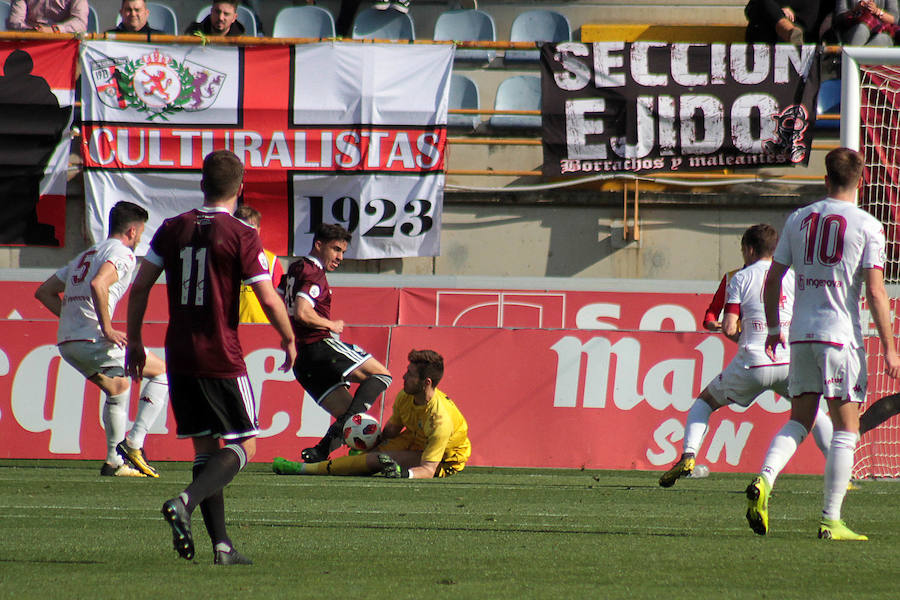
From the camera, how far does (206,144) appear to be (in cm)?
1405

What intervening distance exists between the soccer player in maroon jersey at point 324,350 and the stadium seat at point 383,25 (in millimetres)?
8045

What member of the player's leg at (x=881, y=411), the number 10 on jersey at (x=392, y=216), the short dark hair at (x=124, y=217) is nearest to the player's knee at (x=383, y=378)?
the short dark hair at (x=124, y=217)

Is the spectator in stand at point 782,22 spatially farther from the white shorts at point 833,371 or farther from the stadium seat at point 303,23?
the white shorts at point 833,371

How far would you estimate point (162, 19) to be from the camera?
54.9ft

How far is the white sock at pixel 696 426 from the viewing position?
8648 millimetres

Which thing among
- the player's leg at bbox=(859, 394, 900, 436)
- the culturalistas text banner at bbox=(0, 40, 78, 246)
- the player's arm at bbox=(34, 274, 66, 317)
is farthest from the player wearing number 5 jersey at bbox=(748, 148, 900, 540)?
the culturalistas text banner at bbox=(0, 40, 78, 246)

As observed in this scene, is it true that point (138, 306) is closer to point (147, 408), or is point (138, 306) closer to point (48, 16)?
point (147, 408)

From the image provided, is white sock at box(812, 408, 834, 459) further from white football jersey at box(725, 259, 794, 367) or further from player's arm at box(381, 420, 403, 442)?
player's arm at box(381, 420, 403, 442)

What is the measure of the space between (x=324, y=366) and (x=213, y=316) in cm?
467

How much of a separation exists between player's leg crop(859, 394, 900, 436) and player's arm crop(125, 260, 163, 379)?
6.22m

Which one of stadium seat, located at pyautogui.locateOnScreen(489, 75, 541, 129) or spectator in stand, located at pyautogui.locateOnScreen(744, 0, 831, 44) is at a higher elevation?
spectator in stand, located at pyautogui.locateOnScreen(744, 0, 831, 44)

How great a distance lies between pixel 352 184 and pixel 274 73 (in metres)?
1.58

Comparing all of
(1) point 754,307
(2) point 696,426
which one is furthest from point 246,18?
(2) point 696,426

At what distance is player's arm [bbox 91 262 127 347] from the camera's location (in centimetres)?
836
